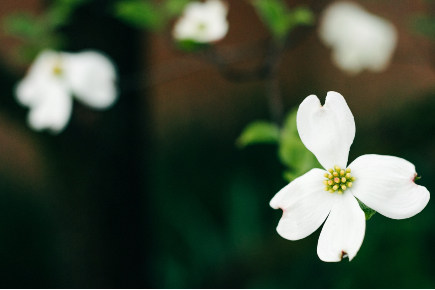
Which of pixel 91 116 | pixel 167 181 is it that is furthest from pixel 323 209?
pixel 167 181

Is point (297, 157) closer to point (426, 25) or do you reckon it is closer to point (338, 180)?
point (338, 180)

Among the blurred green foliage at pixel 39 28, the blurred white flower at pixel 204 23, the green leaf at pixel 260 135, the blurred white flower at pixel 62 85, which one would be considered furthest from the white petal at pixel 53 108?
the green leaf at pixel 260 135

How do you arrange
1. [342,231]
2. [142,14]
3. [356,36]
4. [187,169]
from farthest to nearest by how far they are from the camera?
1. [187,169]
2. [356,36]
3. [142,14]
4. [342,231]

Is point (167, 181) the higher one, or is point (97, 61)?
point (97, 61)

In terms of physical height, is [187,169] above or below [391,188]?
below

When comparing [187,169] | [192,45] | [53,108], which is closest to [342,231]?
[192,45]

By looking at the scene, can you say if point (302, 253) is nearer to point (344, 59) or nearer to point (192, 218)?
point (192, 218)

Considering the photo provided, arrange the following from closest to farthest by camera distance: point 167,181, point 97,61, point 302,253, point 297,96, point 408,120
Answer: point 97,61 → point 408,120 → point 302,253 → point 167,181 → point 297,96
